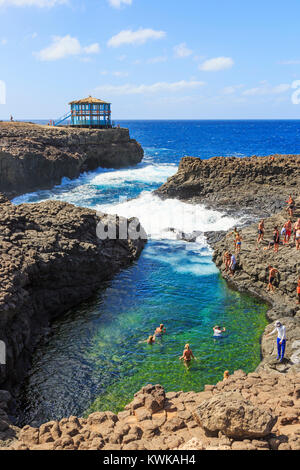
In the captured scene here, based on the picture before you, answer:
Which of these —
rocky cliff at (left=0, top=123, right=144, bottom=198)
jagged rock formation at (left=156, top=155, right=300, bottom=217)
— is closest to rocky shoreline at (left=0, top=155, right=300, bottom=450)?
jagged rock formation at (left=156, top=155, right=300, bottom=217)

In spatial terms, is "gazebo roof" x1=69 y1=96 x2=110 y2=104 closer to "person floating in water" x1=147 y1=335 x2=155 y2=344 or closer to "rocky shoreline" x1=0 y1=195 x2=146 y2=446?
"rocky shoreline" x1=0 y1=195 x2=146 y2=446

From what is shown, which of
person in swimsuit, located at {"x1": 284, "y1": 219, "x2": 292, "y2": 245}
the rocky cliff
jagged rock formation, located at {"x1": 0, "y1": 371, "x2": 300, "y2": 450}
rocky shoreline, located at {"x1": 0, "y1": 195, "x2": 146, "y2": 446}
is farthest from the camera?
the rocky cliff

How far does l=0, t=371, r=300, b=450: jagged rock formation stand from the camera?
8320 mm

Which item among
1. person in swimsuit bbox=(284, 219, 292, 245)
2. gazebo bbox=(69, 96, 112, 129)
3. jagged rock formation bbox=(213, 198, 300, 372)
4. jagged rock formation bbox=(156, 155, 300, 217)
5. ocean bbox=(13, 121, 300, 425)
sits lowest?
ocean bbox=(13, 121, 300, 425)

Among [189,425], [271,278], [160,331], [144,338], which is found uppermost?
[271,278]

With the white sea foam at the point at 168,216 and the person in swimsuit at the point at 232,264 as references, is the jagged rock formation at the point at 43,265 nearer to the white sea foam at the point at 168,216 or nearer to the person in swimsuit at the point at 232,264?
the white sea foam at the point at 168,216

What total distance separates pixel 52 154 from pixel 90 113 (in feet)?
54.7

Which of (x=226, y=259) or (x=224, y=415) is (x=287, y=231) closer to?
(x=226, y=259)

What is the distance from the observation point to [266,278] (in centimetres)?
2047

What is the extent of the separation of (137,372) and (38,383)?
11.2ft

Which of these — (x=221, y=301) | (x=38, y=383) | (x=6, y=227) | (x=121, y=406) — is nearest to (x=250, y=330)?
(x=221, y=301)

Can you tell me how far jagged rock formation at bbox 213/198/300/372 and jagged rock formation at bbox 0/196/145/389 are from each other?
21.2ft

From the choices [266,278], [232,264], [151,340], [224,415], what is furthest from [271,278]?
[224,415]
